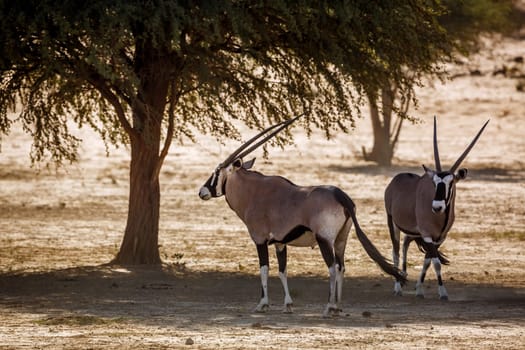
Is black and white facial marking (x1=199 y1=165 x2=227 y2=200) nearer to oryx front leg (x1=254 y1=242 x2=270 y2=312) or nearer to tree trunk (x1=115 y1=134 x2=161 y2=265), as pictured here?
oryx front leg (x1=254 y1=242 x2=270 y2=312)

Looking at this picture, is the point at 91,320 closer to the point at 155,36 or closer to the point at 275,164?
the point at 155,36

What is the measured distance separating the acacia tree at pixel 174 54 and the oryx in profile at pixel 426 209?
1.99 meters

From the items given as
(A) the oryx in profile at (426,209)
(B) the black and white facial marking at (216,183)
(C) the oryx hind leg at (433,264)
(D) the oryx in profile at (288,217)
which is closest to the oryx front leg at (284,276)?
(D) the oryx in profile at (288,217)

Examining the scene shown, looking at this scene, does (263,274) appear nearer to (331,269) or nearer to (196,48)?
(331,269)

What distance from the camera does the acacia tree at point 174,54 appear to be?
47.1 ft

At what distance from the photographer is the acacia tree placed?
14.4 meters

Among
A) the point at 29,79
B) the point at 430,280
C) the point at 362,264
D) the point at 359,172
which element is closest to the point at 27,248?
the point at 29,79

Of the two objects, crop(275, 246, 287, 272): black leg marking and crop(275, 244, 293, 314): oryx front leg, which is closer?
crop(275, 244, 293, 314): oryx front leg

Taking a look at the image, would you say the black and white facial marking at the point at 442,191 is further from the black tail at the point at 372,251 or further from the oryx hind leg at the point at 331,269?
the oryx hind leg at the point at 331,269

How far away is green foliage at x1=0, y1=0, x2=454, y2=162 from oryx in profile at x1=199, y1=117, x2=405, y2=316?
2.20m

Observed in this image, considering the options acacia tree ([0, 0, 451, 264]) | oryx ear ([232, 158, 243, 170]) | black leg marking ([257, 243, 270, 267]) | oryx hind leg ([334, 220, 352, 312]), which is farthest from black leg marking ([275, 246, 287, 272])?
acacia tree ([0, 0, 451, 264])

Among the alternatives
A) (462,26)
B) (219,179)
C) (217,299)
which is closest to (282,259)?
(219,179)

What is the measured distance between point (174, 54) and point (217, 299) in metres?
3.85

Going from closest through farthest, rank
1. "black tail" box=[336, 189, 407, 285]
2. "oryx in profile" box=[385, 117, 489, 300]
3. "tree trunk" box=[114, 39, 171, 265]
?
"black tail" box=[336, 189, 407, 285] < "oryx in profile" box=[385, 117, 489, 300] < "tree trunk" box=[114, 39, 171, 265]
